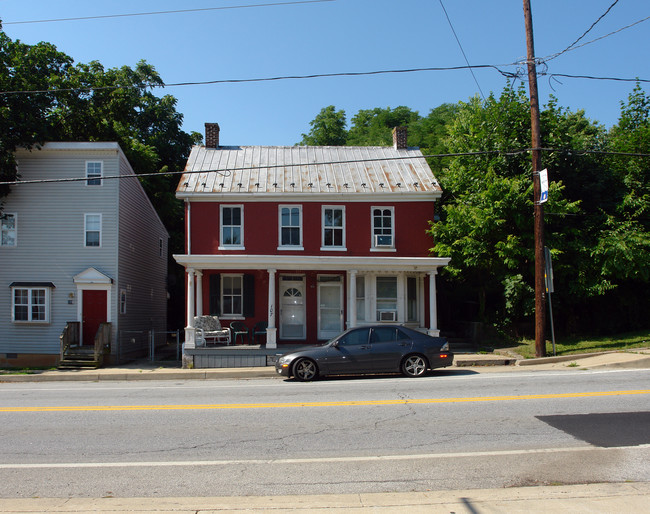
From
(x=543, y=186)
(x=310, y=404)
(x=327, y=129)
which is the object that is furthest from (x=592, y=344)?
(x=327, y=129)

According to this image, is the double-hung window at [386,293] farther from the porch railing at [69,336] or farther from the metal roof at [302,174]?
the porch railing at [69,336]

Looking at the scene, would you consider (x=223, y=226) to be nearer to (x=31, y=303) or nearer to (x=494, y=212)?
(x=31, y=303)

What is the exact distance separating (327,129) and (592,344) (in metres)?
34.5

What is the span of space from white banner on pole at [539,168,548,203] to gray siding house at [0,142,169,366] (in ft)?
49.7

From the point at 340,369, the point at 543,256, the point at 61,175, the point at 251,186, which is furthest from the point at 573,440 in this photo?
the point at 61,175

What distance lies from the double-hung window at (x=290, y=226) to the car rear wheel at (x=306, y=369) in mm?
7978

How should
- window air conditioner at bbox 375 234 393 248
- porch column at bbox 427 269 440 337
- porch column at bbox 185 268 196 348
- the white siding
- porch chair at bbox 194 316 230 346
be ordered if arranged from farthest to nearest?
1. the white siding
2. window air conditioner at bbox 375 234 393 248
3. porch column at bbox 427 269 440 337
4. porch chair at bbox 194 316 230 346
5. porch column at bbox 185 268 196 348

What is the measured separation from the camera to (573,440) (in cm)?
773

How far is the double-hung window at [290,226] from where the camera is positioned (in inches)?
850

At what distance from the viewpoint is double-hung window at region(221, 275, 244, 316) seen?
70.8ft

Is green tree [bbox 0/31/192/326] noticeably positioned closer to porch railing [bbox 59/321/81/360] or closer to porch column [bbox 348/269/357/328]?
porch railing [bbox 59/321/81/360]

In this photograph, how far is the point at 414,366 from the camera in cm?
1441

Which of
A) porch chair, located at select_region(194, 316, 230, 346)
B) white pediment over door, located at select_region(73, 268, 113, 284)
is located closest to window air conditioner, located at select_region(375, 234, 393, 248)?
porch chair, located at select_region(194, 316, 230, 346)

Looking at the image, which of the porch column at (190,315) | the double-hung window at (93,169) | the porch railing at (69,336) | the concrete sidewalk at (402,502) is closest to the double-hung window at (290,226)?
the porch column at (190,315)
